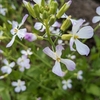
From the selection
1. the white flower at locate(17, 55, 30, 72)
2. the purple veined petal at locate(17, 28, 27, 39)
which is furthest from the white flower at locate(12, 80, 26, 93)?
the purple veined petal at locate(17, 28, 27, 39)

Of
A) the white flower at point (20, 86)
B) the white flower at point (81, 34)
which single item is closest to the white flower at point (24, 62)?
the white flower at point (20, 86)

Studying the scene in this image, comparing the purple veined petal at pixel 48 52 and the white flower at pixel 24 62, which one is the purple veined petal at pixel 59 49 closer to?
the purple veined petal at pixel 48 52

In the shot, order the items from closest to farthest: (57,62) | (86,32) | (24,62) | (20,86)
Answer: (86,32) < (57,62) < (24,62) < (20,86)

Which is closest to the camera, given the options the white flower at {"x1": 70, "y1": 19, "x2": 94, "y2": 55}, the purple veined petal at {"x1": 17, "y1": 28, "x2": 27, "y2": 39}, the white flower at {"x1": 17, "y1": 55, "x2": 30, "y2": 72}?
the white flower at {"x1": 70, "y1": 19, "x2": 94, "y2": 55}

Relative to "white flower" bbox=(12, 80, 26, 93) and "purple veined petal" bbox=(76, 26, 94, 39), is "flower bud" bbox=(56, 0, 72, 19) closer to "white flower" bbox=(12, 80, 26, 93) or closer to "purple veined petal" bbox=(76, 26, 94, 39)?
"purple veined petal" bbox=(76, 26, 94, 39)

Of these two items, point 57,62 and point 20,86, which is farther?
point 20,86

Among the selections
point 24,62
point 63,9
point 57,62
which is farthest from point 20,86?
point 63,9

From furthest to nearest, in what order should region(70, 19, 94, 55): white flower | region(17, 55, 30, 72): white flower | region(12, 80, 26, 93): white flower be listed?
1. region(12, 80, 26, 93): white flower
2. region(17, 55, 30, 72): white flower
3. region(70, 19, 94, 55): white flower

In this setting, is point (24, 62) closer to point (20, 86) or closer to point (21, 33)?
point (20, 86)

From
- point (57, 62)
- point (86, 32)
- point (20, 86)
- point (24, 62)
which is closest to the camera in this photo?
point (86, 32)

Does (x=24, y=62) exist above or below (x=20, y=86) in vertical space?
above

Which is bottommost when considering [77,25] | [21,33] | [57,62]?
[57,62]

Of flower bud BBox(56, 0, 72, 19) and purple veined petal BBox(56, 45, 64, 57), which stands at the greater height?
flower bud BBox(56, 0, 72, 19)
